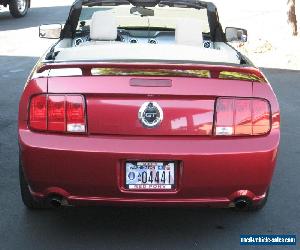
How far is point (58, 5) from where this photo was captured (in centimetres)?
2070

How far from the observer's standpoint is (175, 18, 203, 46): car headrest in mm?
4711

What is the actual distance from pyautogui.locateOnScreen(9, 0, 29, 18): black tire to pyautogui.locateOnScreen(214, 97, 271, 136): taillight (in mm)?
14664

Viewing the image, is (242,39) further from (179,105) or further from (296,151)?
(179,105)

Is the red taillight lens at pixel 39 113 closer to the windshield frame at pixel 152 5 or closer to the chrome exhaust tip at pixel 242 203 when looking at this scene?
the chrome exhaust tip at pixel 242 203

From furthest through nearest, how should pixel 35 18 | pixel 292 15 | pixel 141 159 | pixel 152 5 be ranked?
pixel 35 18 < pixel 292 15 < pixel 152 5 < pixel 141 159

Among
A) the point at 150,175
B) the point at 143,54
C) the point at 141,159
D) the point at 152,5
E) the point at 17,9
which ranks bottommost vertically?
the point at 17,9

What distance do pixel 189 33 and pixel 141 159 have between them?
1802mm

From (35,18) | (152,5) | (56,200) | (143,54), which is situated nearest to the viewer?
(56,200)

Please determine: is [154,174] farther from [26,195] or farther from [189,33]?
[189,33]

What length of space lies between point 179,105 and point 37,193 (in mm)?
1014

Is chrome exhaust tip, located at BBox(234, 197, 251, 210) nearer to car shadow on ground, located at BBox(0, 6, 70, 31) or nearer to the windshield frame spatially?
the windshield frame

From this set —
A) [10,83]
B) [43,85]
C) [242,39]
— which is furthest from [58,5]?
[43,85]

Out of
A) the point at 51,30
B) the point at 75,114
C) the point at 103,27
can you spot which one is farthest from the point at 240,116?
the point at 51,30

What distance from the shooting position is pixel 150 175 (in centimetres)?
331
